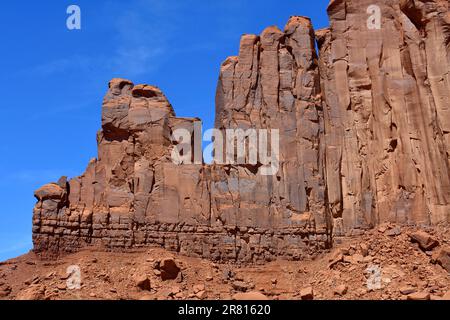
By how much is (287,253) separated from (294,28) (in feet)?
49.1

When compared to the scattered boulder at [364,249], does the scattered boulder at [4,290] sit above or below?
below

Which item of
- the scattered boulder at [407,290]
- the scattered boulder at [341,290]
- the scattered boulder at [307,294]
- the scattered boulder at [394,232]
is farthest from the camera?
the scattered boulder at [394,232]

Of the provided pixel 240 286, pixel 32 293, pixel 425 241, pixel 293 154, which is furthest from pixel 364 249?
pixel 32 293

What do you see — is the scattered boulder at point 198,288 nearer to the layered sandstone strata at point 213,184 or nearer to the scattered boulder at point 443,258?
the layered sandstone strata at point 213,184

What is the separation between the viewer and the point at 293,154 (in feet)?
124

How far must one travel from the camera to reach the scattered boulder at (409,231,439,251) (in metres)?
33.3

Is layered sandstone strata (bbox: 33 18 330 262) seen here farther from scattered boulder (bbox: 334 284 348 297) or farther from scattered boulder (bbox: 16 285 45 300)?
scattered boulder (bbox: 334 284 348 297)

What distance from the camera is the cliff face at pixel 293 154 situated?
35.7 m

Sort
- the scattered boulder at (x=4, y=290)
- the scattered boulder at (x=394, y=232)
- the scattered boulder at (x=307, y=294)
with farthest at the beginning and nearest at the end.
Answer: the scattered boulder at (x=394, y=232)
the scattered boulder at (x=4, y=290)
the scattered boulder at (x=307, y=294)

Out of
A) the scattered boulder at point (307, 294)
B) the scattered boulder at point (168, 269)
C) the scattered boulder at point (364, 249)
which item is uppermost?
the scattered boulder at point (364, 249)

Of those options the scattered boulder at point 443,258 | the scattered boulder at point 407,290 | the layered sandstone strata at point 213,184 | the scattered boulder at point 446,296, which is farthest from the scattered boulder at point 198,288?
the scattered boulder at point 443,258

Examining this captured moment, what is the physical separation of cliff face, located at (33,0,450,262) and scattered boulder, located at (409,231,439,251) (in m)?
1.91

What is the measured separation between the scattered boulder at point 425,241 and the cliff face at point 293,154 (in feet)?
6.26
